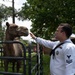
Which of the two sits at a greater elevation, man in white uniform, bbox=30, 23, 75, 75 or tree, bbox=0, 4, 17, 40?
tree, bbox=0, 4, 17, 40

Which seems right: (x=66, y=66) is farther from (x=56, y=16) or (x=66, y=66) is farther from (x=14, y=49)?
(x=56, y=16)

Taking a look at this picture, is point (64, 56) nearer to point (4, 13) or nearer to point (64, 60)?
point (64, 60)

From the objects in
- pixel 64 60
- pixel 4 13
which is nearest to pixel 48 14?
pixel 4 13

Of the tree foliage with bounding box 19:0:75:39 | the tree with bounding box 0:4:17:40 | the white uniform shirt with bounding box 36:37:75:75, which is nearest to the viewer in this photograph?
the white uniform shirt with bounding box 36:37:75:75

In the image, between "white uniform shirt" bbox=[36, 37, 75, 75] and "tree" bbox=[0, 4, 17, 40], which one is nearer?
"white uniform shirt" bbox=[36, 37, 75, 75]

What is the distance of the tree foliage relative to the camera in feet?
68.1

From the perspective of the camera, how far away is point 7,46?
824 centimetres

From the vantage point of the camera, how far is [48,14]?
21.4 meters

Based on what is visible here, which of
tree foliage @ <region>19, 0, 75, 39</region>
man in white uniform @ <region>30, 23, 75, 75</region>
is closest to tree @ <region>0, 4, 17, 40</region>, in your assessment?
tree foliage @ <region>19, 0, 75, 39</region>

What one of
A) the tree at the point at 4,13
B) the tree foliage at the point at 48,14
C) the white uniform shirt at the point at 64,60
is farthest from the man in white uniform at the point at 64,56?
the tree at the point at 4,13

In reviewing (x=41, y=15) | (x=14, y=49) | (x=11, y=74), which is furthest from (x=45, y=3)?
(x=11, y=74)

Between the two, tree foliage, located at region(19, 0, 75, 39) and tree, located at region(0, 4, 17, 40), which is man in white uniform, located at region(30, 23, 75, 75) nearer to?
tree foliage, located at region(19, 0, 75, 39)

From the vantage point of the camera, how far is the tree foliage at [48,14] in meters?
20.8

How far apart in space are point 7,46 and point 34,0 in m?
15.2
